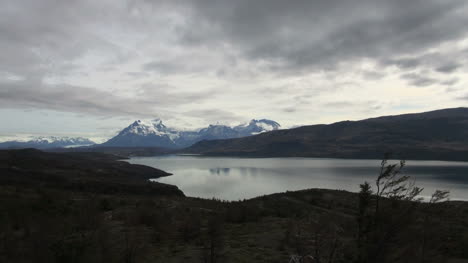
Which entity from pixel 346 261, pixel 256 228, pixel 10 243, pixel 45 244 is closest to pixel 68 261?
pixel 45 244

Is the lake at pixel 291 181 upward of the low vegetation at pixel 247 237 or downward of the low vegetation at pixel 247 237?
downward

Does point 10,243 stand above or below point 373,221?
below

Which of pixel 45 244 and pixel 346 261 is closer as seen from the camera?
pixel 45 244

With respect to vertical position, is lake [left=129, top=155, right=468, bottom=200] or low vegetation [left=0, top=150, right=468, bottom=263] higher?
low vegetation [left=0, top=150, right=468, bottom=263]

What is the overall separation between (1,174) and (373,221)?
206 ft

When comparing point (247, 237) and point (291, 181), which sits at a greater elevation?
point (247, 237)

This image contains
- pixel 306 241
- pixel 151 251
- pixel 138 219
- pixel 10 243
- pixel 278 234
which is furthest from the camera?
pixel 138 219

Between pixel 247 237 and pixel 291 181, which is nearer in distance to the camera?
pixel 247 237

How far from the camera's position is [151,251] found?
372 inches

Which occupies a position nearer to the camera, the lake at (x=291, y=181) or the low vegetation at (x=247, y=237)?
the low vegetation at (x=247, y=237)

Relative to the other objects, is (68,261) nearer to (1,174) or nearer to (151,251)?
(151,251)

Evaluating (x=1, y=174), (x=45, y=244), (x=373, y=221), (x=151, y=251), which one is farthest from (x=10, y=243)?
(x=1, y=174)

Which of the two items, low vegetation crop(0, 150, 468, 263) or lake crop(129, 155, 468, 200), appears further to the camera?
lake crop(129, 155, 468, 200)

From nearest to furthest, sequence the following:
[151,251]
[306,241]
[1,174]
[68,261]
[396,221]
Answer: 1. [396,221]
2. [68,261]
3. [151,251]
4. [306,241]
5. [1,174]
